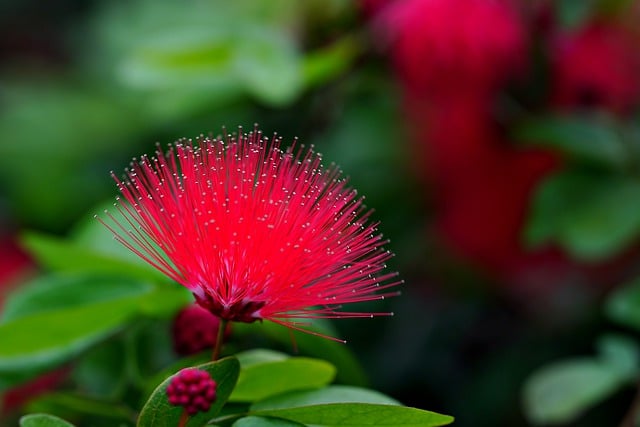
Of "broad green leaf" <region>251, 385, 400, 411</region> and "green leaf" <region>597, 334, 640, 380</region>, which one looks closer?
"broad green leaf" <region>251, 385, 400, 411</region>

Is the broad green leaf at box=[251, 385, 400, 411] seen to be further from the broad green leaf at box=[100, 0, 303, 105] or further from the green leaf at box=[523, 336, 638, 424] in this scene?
the broad green leaf at box=[100, 0, 303, 105]

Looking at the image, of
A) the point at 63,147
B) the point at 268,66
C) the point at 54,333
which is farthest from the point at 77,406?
the point at 63,147

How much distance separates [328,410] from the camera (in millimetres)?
898

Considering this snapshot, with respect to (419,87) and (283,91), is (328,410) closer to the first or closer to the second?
(283,91)

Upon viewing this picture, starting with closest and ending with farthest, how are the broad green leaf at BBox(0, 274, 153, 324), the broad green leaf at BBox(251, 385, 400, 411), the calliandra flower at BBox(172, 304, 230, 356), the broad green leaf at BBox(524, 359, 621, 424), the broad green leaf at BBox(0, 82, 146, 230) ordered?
the broad green leaf at BBox(251, 385, 400, 411), the calliandra flower at BBox(172, 304, 230, 356), the broad green leaf at BBox(0, 274, 153, 324), the broad green leaf at BBox(524, 359, 621, 424), the broad green leaf at BBox(0, 82, 146, 230)

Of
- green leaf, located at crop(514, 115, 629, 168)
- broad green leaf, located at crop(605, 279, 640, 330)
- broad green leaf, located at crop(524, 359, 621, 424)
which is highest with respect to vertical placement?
green leaf, located at crop(514, 115, 629, 168)

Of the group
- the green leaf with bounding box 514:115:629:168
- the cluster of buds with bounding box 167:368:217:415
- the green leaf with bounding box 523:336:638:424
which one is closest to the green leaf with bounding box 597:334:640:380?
the green leaf with bounding box 523:336:638:424

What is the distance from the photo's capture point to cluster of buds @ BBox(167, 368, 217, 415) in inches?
33.7

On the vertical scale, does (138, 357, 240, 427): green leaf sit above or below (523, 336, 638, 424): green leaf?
above

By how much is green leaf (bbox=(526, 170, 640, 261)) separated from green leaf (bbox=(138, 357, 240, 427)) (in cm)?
92

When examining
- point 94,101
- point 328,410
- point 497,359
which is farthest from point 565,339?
point 94,101

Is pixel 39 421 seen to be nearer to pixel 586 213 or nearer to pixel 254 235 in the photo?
pixel 254 235

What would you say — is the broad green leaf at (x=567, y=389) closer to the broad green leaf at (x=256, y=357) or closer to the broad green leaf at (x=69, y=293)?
the broad green leaf at (x=256, y=357)

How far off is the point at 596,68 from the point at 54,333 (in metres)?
1.15
